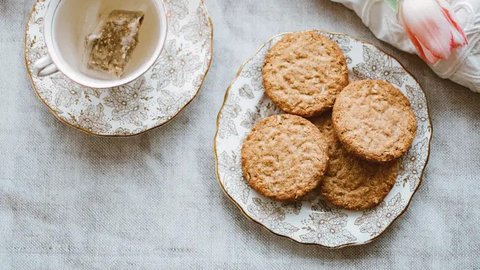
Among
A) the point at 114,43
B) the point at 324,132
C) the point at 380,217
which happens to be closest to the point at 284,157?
the point at 324,132

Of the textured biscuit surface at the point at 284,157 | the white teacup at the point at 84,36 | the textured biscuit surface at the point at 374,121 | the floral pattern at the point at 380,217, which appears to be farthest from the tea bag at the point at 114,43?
the floral pattern at the point at 380,217

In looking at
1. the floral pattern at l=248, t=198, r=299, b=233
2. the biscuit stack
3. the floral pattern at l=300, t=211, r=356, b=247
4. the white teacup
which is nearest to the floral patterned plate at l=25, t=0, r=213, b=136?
the white teacup

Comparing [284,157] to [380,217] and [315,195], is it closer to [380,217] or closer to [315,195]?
[315,195]

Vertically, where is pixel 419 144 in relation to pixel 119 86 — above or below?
below

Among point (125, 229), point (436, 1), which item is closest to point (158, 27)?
point (125, 229)

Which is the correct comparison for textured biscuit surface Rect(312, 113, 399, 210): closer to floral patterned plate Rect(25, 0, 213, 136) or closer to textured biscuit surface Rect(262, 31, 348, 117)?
textured biscuit surface Rect(262, 31, 348, 117)

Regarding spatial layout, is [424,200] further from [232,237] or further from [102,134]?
[102,134]
